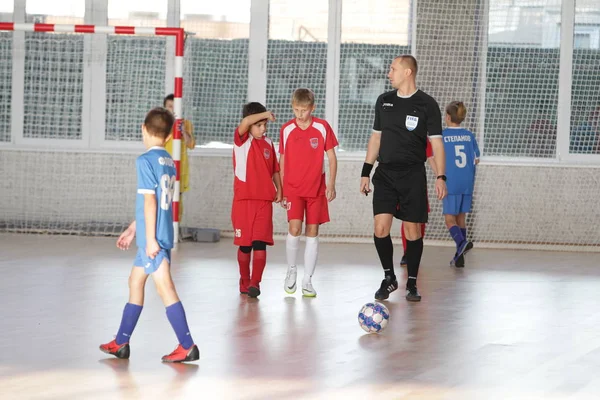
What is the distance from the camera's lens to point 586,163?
10742mm

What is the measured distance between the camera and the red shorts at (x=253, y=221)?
6578mm

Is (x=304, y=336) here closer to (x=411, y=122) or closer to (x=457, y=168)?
(x=411, y=122)

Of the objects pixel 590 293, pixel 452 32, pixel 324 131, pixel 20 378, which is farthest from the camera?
pixel 452 32

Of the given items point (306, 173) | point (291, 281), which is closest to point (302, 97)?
point (306, 173)

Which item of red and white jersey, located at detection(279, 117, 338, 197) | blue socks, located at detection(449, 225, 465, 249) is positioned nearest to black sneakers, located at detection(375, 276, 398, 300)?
red and white jersey, located at detection(279, 117, 338, 197)

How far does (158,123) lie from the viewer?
4586mm

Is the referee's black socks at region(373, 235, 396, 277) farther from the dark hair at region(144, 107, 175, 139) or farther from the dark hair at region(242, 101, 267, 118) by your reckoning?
the dark hair at region(144, 107, 175, 139)

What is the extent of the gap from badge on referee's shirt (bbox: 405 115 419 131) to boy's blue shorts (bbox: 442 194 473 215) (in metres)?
2.58

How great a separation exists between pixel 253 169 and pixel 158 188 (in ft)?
6.84

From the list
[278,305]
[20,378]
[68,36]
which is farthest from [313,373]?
[68,36]

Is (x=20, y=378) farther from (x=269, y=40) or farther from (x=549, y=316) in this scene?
(x=269, y=40)

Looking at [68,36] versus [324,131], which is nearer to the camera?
[324,131]

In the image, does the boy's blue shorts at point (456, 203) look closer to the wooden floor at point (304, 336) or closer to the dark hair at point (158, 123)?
the wooden floor at point (304, 336)

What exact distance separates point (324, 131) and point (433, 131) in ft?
2.50
